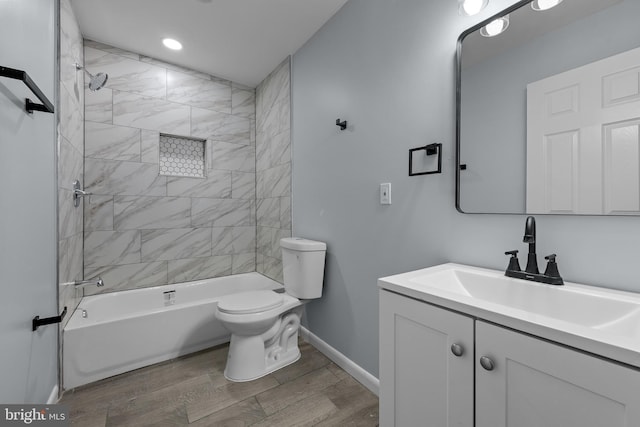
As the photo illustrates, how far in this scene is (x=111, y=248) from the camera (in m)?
2.35

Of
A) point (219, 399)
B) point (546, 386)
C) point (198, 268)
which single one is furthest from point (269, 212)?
point (546, 386)

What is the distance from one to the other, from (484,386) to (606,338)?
296 mm

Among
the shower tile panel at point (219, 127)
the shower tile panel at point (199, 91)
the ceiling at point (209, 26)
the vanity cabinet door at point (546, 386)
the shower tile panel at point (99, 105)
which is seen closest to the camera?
the vanity cabinet door at point (546, 386)

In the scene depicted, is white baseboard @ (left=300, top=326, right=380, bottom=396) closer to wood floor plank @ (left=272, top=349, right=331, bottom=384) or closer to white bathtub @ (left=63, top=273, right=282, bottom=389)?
wood floor plank @ (left=272, top=349, right=331, bottom=384)

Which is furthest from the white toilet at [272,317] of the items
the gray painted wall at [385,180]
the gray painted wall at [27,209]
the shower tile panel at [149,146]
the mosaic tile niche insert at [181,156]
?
the shower tile panel at [149,146]

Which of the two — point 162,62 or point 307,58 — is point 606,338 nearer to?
point 307,58

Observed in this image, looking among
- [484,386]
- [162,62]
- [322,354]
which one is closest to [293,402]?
[322,354]

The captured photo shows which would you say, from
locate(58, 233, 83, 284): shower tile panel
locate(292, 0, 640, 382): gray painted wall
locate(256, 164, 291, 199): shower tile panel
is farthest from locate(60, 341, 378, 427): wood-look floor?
locate(256, 164, 291, 199): shower tile panel

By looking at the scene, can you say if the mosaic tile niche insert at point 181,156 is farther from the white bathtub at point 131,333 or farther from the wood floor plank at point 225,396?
the wood floor plank at point 225,396

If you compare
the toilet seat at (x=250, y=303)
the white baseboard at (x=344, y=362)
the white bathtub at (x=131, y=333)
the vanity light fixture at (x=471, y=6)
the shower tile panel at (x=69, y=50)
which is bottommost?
the white baseboard at (x=344, y=362)

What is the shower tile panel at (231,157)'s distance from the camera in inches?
111

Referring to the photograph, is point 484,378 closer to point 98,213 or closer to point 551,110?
point 551,110

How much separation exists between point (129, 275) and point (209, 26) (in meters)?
2.18

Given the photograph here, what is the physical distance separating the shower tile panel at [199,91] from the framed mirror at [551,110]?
2382 millimetres
